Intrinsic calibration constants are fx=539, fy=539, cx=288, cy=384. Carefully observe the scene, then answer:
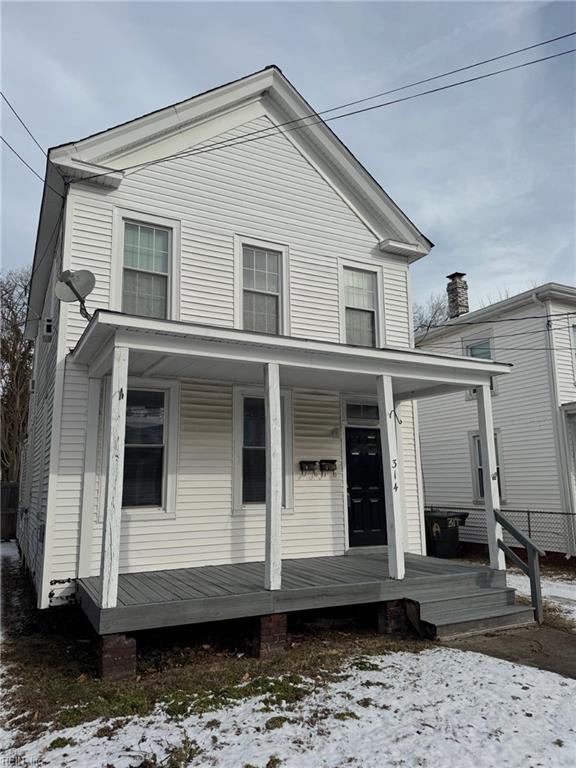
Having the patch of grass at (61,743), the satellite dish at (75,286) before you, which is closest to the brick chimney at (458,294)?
the satellite dish at (75,286)

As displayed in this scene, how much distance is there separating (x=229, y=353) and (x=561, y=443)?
10095 mm

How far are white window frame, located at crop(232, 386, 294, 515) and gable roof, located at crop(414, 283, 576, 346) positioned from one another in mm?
8256

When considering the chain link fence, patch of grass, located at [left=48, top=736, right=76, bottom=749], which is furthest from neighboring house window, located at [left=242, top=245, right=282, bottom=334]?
the chain link fence

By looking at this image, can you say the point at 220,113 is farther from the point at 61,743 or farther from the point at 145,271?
the point at 61,743

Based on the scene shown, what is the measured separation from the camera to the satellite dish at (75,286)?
6160 millimetres

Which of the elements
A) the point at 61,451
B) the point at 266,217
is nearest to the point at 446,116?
the point at 266,217

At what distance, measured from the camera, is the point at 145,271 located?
24.8 ft

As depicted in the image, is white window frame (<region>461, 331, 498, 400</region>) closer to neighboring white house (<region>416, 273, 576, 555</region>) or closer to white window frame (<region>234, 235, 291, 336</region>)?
neighboring white house (<region>416, 273, 576, 555</region>)

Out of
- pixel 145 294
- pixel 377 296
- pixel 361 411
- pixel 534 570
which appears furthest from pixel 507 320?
pixel 145 294

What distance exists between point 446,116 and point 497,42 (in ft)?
6.98

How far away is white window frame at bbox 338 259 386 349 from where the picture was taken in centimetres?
897

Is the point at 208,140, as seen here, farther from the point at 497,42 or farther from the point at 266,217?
the point at 497,42

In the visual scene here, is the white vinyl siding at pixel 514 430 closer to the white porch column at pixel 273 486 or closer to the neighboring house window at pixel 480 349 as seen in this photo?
the neighboring house window at pixel 480 349

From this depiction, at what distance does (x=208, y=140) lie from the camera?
8.38m
